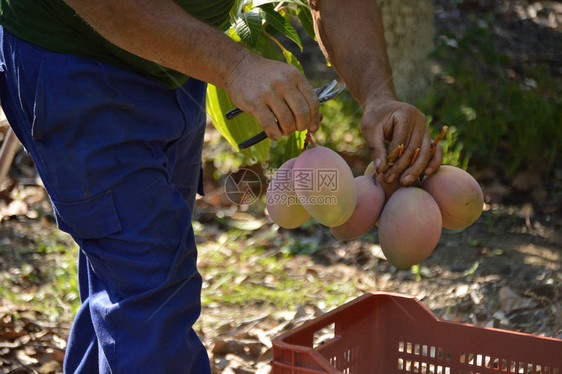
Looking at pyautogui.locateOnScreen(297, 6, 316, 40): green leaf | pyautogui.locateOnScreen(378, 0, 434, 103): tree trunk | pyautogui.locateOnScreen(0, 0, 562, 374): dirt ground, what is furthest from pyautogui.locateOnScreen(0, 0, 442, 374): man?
pyautogui.locateOnScreen(378, 0, 434, 103): tree trunk

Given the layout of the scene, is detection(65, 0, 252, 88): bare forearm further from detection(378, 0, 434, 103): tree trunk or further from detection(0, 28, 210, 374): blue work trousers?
detection(378, 0, 434, 103): tree trunk

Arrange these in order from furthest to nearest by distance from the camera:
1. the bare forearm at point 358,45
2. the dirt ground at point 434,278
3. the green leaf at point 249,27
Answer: the dirt ground at point 434,278 → the green leaf at point 249,27 → the bare forearm at point 358,45

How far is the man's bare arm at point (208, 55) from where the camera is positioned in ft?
3.77

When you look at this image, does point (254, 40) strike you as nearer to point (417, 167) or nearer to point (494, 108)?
point (417, 167)

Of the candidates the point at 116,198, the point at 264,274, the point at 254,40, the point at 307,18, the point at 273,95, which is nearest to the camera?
the point at 273,95

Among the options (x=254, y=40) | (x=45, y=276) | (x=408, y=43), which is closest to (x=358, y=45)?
(x=254, y=40)

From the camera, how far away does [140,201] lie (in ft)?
4.22

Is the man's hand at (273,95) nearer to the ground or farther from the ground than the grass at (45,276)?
farther from the ground

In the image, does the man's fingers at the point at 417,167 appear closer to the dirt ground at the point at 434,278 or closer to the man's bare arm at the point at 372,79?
the man's bare arm at the point at 372,79

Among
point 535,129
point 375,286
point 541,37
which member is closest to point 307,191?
point 375,286

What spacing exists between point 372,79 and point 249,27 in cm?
33

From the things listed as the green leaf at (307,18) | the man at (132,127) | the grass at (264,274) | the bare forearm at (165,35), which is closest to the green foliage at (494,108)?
the grass at (264,274)

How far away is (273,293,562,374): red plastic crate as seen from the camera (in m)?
1.40

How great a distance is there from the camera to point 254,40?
1646 millimetres
